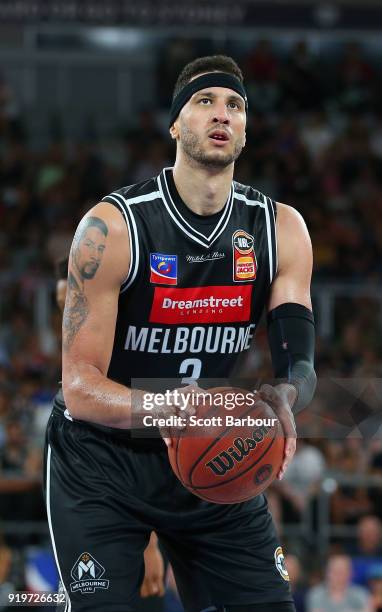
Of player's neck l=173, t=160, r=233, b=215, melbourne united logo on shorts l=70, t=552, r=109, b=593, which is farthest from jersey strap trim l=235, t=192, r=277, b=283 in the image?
melbourne united logo on shorts l=70, t=552, r=109, b=593

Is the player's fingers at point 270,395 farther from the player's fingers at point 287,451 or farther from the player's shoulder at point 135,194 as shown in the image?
the player's shoulder at point 135,194

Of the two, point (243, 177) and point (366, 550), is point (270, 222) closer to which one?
point (366, 550)

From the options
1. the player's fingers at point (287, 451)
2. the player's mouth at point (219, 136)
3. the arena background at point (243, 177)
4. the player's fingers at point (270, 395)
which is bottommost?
the arena background at point (243, 177)

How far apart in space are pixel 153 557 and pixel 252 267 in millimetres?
1756

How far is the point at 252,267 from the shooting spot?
439 centimetres

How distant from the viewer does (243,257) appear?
4.39 metres

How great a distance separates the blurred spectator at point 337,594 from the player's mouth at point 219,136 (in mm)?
4553

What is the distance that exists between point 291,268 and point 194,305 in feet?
1.54

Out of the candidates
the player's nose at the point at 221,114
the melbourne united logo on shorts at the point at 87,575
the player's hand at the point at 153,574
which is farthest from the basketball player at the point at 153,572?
the player's nose at the point at 221,114

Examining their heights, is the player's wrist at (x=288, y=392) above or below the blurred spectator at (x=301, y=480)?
above

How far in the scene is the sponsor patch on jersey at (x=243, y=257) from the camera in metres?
4.37

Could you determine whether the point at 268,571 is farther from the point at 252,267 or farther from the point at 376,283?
the point at 376,283

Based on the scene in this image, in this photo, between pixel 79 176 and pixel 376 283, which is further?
pixel 79 176

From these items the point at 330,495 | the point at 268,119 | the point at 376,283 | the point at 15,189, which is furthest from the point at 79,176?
the point at 330,495
